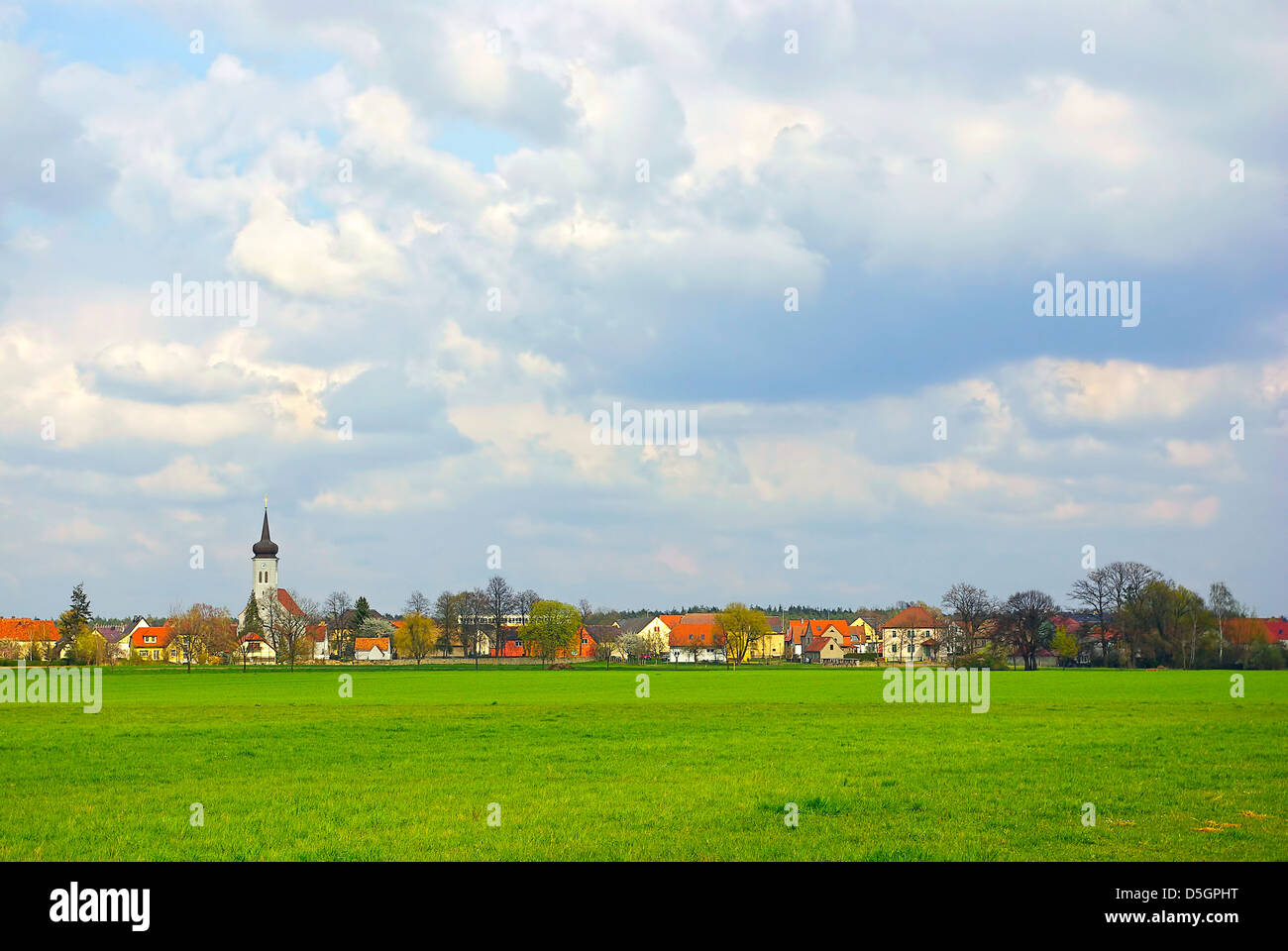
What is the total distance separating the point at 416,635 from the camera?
148m

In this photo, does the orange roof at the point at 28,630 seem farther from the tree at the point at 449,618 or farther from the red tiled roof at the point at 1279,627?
the red tiled roof at the point at 1279,627

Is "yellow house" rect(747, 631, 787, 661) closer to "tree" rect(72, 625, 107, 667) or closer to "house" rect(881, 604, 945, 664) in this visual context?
"house" rect(881, 604, 945, 664)

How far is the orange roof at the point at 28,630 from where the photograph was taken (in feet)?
473

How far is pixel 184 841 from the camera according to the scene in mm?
15594

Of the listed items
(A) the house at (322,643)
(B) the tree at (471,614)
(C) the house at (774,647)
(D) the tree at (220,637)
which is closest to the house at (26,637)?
(D) the tree at (220,637)

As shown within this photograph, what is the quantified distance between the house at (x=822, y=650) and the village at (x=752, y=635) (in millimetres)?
350

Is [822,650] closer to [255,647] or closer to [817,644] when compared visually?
[817,644]

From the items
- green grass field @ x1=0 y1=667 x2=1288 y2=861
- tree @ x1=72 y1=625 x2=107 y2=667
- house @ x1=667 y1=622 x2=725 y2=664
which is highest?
green grass field @ x1=0 y1=667 x2=1288 y2=861

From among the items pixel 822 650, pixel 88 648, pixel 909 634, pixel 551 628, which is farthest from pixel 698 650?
pixel 88 648

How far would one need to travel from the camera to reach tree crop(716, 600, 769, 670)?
496ft

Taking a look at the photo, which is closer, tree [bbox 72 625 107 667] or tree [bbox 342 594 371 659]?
tree [bbox 72 625 107 667]

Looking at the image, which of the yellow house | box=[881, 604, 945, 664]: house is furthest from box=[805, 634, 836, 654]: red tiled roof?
box=[881, 604, 945, 664]: house
